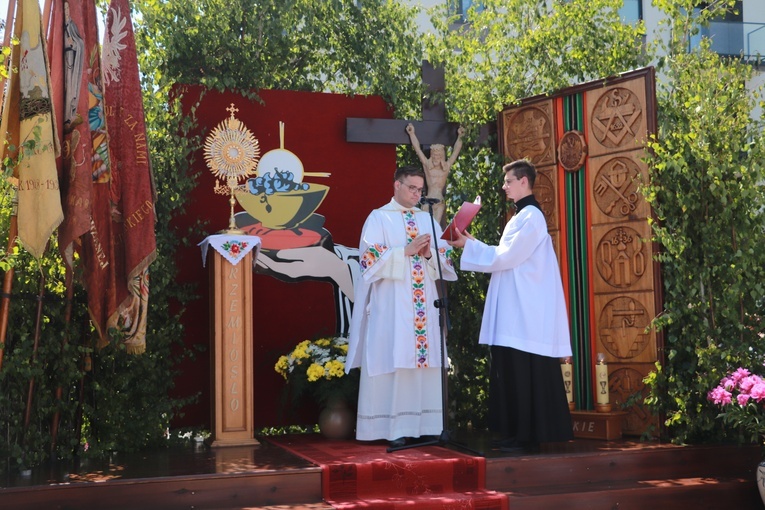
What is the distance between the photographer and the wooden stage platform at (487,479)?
17.0ft

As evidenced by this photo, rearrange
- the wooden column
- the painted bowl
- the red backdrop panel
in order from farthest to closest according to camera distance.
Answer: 1. the painted bowl
2. the red backdrop panel
3. the wooden column

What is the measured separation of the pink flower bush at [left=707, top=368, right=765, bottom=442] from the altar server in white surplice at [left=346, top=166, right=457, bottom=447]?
1798 millimetres

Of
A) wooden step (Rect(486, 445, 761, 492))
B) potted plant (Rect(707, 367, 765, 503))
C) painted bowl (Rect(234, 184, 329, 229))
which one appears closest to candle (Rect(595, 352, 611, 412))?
wooden step (Rect(486, 445, 761, 492))

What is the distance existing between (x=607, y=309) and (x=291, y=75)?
3253 mm

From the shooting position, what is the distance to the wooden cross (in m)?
7.88

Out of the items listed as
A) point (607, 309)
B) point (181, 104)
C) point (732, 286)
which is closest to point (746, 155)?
point (732, 286)

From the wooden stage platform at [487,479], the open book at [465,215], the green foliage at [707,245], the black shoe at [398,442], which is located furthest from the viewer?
the green foliage at [707,245]

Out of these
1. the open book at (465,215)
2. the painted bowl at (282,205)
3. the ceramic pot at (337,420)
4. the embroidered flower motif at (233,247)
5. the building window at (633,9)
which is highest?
the building window at (633,9)

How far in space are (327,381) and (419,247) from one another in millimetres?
1344

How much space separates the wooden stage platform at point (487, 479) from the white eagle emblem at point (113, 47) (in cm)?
245

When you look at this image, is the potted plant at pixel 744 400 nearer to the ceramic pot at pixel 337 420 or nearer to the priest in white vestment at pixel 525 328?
the priest in white vestment at pixel 525 328

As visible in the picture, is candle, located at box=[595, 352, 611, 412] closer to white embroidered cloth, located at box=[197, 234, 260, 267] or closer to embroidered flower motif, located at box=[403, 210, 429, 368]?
embroidered flower motif, located at box=[403, 210, 429, 368]

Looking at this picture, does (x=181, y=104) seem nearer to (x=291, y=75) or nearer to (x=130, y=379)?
(x=291, y=75)

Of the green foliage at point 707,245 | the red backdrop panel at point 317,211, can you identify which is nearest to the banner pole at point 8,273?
the red backdrop panel at point 317,211
